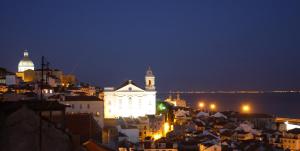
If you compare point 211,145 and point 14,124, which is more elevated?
point 14,124

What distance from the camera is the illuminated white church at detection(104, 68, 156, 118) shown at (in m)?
53.3

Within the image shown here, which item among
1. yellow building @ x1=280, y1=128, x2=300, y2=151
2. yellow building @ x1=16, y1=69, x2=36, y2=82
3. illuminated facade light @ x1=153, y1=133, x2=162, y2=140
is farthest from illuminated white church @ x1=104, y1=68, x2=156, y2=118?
yellow building @ x1=280, y1=128, x2=300, y2=151

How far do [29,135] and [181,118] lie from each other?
50261 millimetres

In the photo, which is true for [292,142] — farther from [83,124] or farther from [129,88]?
[83,124]

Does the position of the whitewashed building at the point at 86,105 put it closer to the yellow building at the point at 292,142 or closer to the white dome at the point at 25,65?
the yellow building at the point at 292,142

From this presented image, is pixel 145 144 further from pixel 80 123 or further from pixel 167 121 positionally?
pixel 167 121

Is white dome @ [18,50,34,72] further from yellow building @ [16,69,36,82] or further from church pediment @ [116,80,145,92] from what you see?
church pediment @ [116,80,145,92]

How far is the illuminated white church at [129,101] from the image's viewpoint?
175 ft

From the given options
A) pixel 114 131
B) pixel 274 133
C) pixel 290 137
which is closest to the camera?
pixel 114 131

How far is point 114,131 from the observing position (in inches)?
1405

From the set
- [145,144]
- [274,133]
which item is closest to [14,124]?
[145,144]

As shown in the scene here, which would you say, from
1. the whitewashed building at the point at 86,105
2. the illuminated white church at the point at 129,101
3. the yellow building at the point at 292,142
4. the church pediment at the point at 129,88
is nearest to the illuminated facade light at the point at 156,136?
the whitewashed building at the point at 86,105

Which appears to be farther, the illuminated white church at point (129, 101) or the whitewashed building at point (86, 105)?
the illuminated white church at point (129, 101)

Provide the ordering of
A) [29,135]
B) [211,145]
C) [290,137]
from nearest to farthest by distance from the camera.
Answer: [29,135]
[211,145]
[290,137]
